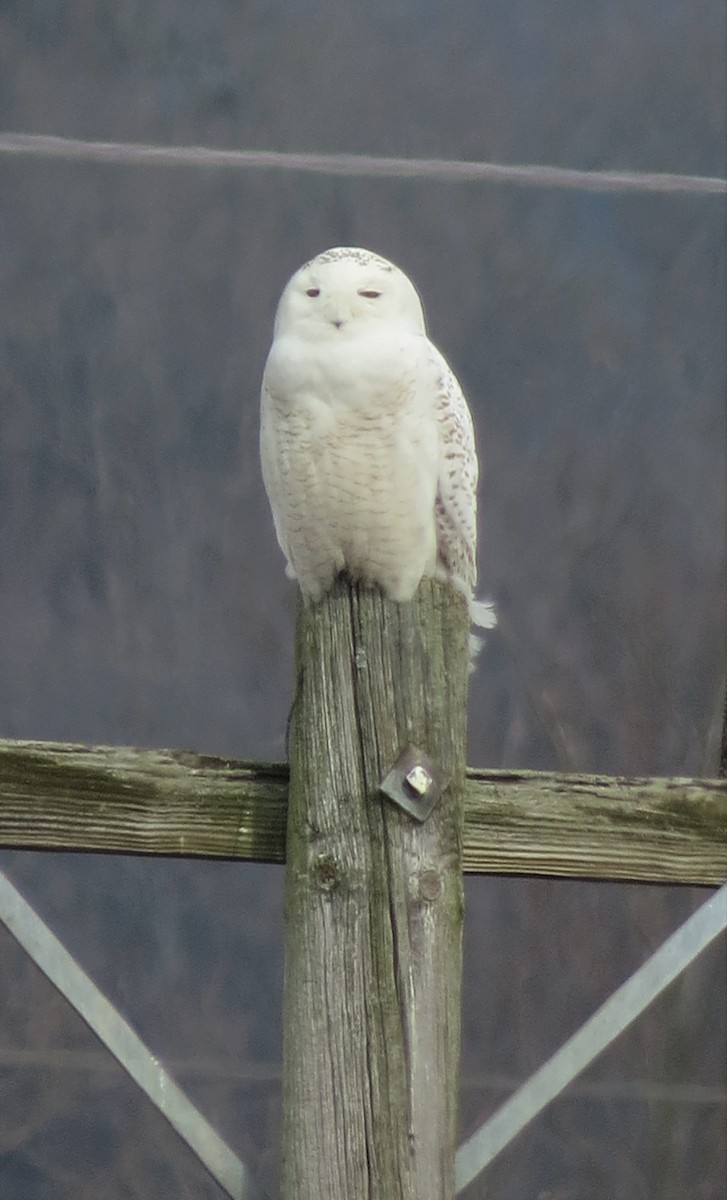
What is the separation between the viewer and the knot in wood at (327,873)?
65.2 inches

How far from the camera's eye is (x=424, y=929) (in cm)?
166

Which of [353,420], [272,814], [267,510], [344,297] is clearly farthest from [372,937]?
[267,510]

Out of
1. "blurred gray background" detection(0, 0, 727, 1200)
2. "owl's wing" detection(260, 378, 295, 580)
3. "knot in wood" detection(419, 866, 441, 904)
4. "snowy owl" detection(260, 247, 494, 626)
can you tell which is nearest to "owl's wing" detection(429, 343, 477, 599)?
"snowy owl" detection(260, 247, 494, 626)

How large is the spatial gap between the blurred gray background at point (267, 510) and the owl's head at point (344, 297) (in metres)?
1.33

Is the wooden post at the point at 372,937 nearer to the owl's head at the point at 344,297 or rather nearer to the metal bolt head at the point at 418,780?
the metal bolt head at the point at 418,780

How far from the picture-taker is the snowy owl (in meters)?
2.09

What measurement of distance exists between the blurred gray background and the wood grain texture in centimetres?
172

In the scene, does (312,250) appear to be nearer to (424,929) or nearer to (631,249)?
(631,249)

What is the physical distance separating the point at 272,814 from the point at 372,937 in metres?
0.19

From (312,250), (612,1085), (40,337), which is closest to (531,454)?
(312,250)

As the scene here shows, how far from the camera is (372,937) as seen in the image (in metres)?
1.64

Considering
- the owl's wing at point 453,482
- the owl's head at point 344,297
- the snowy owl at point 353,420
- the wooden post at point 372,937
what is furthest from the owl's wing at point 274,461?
the wooden post at point 372,937

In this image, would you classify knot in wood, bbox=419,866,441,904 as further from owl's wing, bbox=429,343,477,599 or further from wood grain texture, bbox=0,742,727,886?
owl's wing, bbox=429,343,477,599

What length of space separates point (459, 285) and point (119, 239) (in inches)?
29.4
